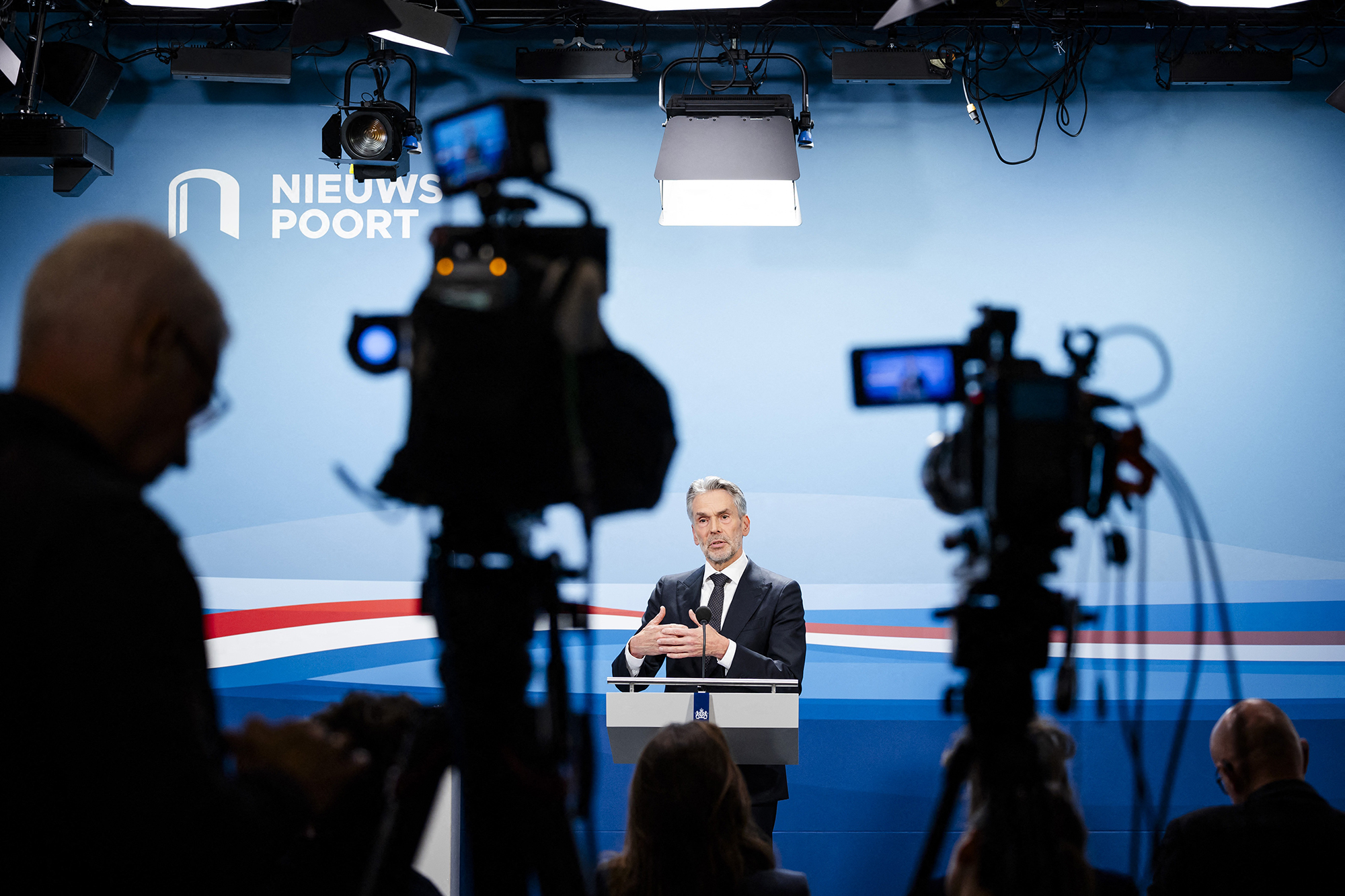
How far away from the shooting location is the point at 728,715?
8.51 feet

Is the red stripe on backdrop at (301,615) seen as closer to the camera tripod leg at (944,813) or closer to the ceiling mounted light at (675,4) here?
the ceiling mounted light at (675,4)

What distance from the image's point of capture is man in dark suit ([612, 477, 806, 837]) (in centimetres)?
303

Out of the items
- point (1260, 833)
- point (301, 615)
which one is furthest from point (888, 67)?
point (301, 615)

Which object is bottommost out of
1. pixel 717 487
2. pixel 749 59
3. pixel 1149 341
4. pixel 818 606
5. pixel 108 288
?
pixel 818 606

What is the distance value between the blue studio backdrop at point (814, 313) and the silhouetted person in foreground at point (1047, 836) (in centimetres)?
318

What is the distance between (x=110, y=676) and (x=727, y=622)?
2661 millimetres

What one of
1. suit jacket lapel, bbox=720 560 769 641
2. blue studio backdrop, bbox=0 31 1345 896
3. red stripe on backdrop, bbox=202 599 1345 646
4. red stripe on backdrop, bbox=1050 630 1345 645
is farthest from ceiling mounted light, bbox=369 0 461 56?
red stripe on backdrop, bbox=1050 630 1345 645

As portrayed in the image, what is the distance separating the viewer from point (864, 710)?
4.23m

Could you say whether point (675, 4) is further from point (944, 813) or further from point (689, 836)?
point (944, 813)

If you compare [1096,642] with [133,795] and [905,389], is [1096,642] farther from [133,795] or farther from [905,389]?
[133,795]

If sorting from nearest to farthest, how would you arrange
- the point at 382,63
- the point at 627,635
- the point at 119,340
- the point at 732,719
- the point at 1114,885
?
the point at 119,340
the point at 1114,885
the point at 732,719
the point at 382,63
the point at 627,635

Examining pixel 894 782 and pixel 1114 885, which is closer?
pixel 1114 885

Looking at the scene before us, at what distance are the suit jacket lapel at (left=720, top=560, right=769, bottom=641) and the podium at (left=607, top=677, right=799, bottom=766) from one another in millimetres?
724

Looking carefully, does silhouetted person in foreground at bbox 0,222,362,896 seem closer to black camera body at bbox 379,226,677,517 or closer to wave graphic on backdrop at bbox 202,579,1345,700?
black camera body at bbox 379,226,677,517
